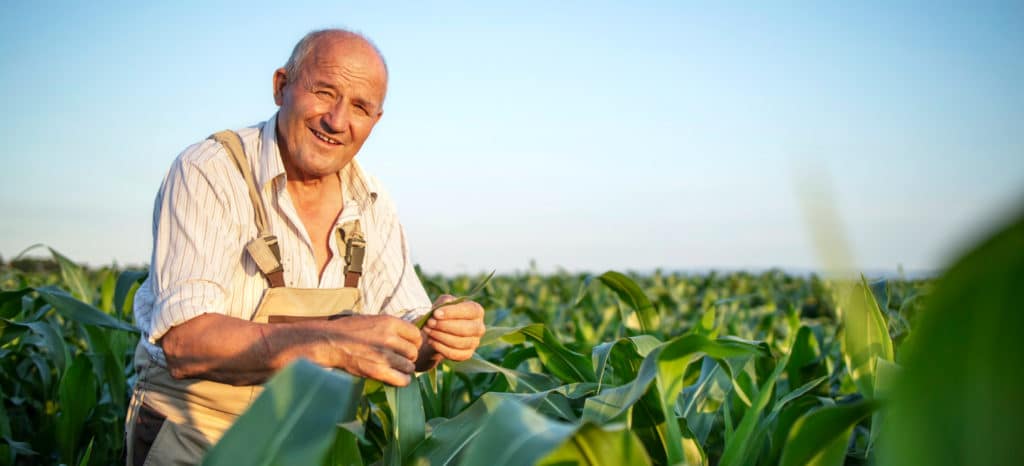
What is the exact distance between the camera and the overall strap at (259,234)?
1976 millimetres

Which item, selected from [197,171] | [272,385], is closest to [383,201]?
[197,171]

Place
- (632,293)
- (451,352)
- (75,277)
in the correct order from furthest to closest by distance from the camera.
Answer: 1. (75,277)
2. (632,293)
3. (451,352)

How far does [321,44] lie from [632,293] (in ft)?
3.97

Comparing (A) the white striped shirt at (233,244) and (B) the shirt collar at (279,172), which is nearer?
(A) the white striped shirt at (233,244)

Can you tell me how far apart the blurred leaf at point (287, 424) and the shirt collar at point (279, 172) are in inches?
54.6

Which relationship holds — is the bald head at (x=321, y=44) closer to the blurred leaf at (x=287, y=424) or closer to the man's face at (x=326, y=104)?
the man's face at (x=326, y=104)

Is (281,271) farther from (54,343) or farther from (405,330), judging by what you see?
(54,343)

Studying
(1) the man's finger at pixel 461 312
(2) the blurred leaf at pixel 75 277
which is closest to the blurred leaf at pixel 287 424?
(1) the man's finger at pixel 461 312

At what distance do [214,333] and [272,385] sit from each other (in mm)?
1016

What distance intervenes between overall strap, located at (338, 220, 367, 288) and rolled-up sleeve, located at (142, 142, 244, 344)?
34 centimetres

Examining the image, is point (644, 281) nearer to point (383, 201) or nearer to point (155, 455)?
point (383, 201)

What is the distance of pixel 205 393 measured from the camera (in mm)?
1947

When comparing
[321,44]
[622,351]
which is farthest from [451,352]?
[321,44]

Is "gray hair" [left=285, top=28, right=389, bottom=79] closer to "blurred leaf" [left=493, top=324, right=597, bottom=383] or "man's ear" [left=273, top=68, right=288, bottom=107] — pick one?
"man's ear" [left=273, top=68, right=288, bottom=107]
